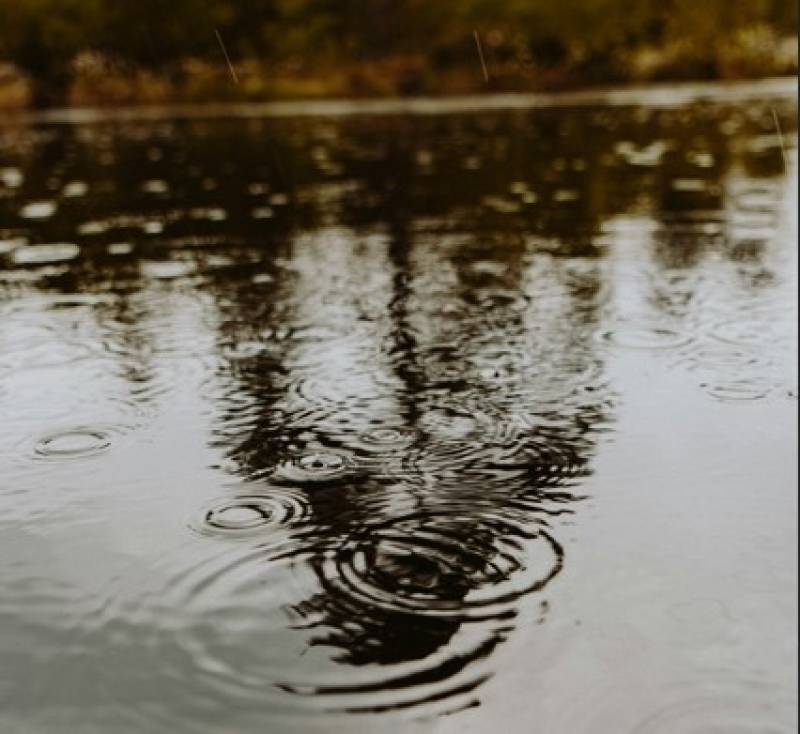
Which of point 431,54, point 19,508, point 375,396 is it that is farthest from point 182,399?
point 431,54

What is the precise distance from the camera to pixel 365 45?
3891 cm

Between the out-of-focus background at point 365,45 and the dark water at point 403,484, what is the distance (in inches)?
1145

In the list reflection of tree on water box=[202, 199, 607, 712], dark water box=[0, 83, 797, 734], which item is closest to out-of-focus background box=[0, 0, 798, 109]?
dark water box=[0, 83, 797, 734]

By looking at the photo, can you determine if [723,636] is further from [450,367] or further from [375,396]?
[450,367]

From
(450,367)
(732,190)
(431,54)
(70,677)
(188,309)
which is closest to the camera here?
(70,677)

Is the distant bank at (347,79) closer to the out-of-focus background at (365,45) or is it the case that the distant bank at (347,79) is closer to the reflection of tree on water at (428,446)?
the out-of-focus background at (365,45)

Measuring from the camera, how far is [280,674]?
2.15 meters

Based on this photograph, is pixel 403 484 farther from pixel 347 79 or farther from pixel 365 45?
pixel 365 45

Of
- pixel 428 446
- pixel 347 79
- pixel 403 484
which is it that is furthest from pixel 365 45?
pixel 403 484

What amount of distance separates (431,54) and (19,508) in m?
36.7

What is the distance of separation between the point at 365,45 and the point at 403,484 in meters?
38.3

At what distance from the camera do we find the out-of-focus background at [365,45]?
35219mm

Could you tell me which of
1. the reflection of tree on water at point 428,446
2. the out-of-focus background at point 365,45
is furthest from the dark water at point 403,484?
the out-of-focus background at point 365,45

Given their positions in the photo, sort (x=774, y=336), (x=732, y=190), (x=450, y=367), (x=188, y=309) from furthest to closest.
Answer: (x=732, y=190), (x=188, y=309), (x=774, y=336), (x=450, y=367)
